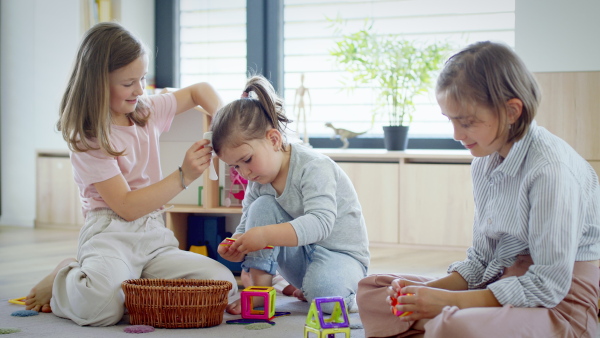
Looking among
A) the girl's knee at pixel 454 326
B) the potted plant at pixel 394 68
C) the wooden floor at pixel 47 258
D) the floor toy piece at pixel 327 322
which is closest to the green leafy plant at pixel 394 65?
the potted plant at pixel 394 68

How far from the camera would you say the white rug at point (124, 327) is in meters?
1.61

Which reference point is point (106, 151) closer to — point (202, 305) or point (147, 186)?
point (147, 186)

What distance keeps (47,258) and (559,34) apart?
241cm

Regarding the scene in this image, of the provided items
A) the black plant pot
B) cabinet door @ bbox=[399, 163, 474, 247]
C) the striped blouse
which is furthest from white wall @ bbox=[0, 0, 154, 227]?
the striped blouse

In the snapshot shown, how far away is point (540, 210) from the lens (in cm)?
117

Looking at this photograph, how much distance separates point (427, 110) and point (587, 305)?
2.56m

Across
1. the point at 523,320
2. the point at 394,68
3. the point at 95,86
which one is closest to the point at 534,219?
the point at 523,320

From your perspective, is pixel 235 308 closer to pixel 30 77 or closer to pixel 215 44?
pixel 215 44

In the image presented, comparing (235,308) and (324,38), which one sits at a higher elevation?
(324,38)

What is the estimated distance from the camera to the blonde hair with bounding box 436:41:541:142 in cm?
120

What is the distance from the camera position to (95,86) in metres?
1.80

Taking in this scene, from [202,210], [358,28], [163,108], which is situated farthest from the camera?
[358,28]

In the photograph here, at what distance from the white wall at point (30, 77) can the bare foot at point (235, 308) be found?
2441 mm

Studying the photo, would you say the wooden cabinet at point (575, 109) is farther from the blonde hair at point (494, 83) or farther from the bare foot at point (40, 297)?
the bare foot at point (40, 297)
